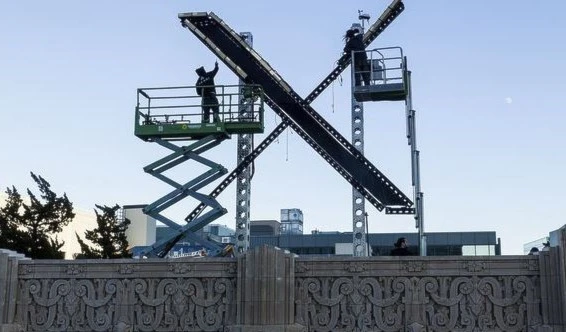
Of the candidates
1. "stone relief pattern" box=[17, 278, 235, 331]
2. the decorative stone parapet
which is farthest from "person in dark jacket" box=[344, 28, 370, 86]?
the decorative stone parapet

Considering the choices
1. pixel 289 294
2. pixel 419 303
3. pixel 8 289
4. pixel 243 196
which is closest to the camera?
pixel 419 303

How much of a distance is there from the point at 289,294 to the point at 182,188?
8.59m

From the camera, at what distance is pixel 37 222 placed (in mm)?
30266

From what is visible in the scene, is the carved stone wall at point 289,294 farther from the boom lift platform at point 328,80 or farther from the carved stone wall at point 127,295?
the boom lift platform at point 328,80

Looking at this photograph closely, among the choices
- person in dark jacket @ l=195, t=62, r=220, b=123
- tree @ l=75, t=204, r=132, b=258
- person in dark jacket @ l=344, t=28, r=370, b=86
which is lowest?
tree @ l=75, t=204, r=132, b=258

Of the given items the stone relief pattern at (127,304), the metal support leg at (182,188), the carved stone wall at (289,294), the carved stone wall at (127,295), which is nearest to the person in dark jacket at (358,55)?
the metal support leg at (182,188)

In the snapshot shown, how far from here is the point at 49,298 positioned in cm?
1764

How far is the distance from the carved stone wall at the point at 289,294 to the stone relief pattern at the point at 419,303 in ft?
0.08

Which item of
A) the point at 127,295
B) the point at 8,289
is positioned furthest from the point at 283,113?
the point at 8,289

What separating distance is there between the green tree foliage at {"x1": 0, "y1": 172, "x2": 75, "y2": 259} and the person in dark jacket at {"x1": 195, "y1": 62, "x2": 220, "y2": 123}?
9.80 m

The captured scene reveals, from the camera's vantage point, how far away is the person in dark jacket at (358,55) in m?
28.2

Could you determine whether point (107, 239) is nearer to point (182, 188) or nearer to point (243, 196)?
point (243, 196)

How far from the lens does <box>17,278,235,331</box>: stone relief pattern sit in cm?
1712

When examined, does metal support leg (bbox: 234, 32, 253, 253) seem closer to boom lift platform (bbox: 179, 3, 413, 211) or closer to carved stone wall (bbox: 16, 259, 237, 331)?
boom lift platform (bbox: 179, 3, 413, 211)
